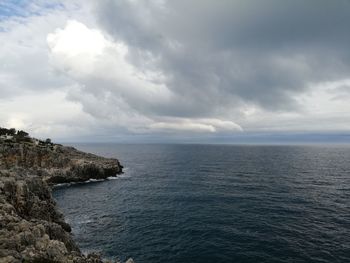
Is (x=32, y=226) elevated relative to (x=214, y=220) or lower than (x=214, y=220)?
elevated

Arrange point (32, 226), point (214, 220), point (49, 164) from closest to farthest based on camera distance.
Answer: point (32, 226) < point (214, 220) < point (49, 164)

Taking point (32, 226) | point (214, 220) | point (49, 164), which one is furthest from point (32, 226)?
point (49, 164)

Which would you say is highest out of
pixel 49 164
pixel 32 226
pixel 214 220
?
pixel 49 164

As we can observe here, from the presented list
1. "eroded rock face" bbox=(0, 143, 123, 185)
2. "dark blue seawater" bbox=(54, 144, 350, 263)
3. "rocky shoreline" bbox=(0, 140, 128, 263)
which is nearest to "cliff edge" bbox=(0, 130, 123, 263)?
"rocky shoreline" bbox=(0, 140, 128, 263)

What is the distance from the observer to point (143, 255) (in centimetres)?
4403

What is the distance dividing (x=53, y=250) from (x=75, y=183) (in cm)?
8009

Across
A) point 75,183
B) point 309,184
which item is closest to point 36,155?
point 75,183

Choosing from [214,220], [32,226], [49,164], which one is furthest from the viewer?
[49,164]

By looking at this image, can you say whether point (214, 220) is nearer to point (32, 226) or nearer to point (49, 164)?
point (32, 226)

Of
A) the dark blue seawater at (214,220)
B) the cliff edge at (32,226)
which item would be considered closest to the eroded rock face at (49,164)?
the cliff edge at (32,226)

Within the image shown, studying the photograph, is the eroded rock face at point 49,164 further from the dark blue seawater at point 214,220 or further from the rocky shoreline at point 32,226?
the rocky shoreline at point 32,226

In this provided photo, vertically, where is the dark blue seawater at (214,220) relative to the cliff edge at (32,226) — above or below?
below

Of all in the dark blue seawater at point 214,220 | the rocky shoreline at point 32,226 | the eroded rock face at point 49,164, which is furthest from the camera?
the eroded rock face at point 49,164

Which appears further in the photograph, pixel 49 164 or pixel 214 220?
pixel 49 164
